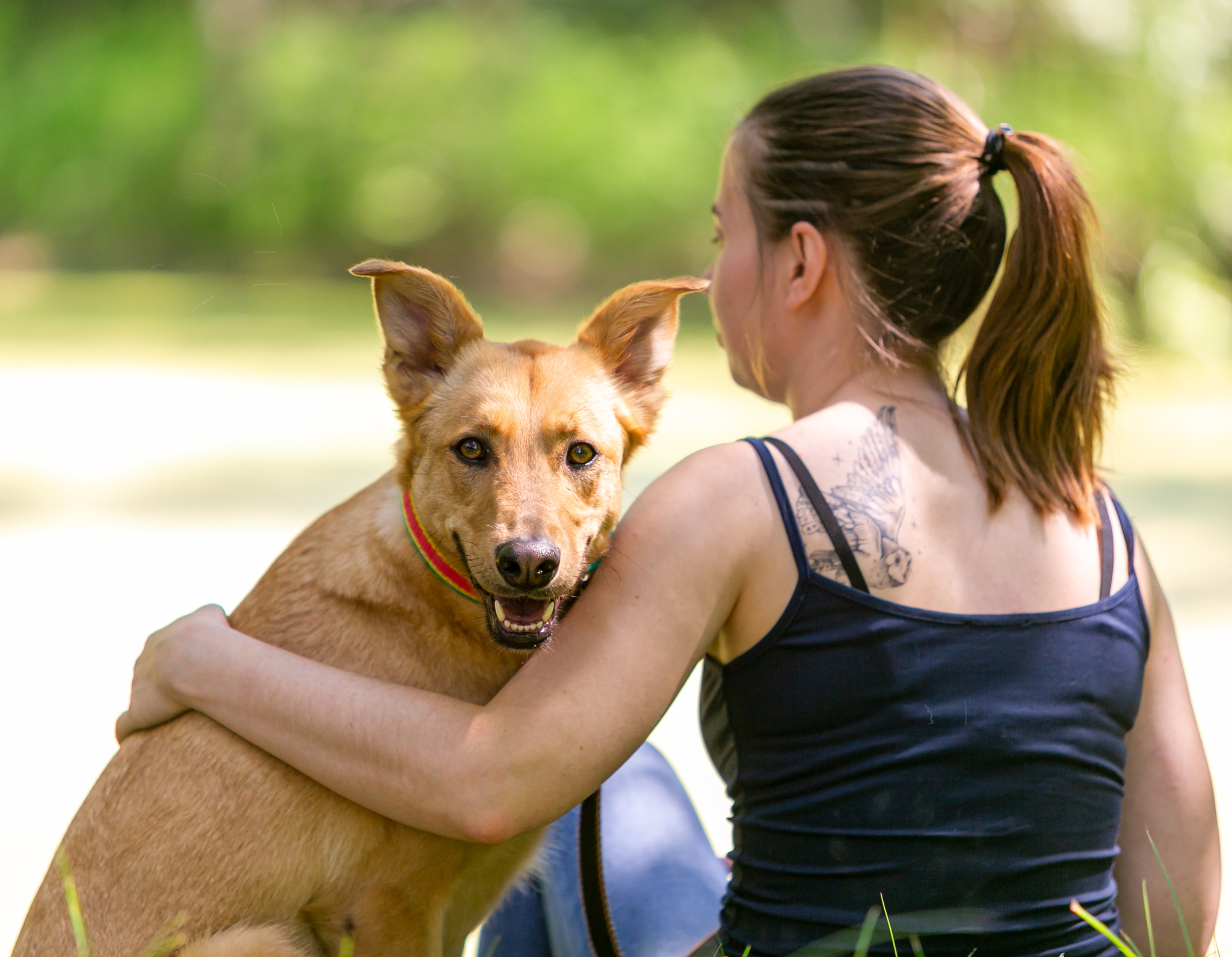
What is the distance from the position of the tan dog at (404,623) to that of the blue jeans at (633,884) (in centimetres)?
19

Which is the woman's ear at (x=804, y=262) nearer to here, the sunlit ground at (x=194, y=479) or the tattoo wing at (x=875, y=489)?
the tattoo wing at (x=875, y=489)

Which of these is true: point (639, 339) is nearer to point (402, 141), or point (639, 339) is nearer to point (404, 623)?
point (404, 623)

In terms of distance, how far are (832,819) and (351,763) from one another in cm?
85

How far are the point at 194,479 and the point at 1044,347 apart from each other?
9.35 metres

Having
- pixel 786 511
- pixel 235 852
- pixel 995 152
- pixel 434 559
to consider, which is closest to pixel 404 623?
pixel 434 559

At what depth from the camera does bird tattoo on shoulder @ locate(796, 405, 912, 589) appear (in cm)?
208

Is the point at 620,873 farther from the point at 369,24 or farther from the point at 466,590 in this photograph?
the point at 369,24

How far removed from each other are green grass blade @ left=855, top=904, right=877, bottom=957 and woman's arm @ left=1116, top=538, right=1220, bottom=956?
0.72m

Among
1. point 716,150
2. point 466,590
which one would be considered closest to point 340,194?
point 716,150

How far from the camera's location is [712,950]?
2.50 meters

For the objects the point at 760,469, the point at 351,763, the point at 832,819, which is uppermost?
the point at 760,469

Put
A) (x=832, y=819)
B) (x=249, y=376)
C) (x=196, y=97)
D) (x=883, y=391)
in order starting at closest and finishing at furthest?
(x=832, y=819) → (x=883, y=391) → (x=249, y=376) → (x=196, y=97)

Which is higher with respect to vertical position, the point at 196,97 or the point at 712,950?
the point at 196,97

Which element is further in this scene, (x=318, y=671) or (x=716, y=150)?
(x=716, y=150)
